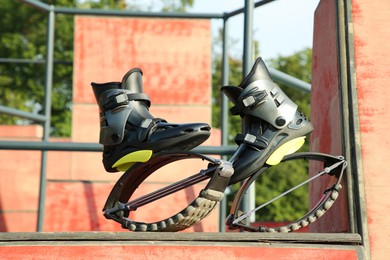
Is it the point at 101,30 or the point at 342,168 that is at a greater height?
the point at 101,30

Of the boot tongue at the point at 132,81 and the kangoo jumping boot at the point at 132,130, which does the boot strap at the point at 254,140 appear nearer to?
the kangoo jumping boot at the point at 132,130

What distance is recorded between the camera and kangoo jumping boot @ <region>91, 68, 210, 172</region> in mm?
2830

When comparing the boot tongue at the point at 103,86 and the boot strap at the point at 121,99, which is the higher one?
the boot tongue at the point at 103,86

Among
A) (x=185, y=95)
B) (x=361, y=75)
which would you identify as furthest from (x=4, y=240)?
(x=185, y=95)

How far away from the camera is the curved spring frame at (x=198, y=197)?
270 cm

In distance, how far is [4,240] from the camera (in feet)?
8.52

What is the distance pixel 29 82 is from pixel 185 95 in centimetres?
1267

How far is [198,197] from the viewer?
2684mm

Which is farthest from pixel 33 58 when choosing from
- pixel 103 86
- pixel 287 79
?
pixel 103 86

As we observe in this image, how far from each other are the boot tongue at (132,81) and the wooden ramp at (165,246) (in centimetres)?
59

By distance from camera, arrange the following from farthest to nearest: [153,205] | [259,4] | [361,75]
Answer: [153,205] < [259,4] < [361,75]

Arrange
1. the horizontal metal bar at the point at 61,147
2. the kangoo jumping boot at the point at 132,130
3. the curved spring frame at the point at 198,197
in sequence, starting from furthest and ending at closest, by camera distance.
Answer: the horizontal metal bar at the point at 61,147, the kangoo jumping boot at the point at 132,130, the curved spring frame at the point at 198,197

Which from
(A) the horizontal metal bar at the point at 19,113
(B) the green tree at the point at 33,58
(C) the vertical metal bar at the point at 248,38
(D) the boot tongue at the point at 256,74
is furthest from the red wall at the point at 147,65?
(B) the green tree at the point at 33,58

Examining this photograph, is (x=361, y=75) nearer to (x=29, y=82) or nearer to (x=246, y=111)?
(x=246, y=111)
